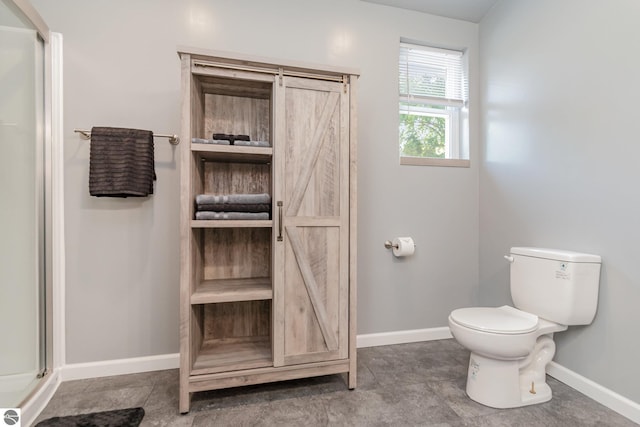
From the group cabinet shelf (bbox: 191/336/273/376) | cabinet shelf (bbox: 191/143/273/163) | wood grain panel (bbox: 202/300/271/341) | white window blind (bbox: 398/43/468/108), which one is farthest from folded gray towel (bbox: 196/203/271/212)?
white window blind (bbox: 398/43/468/108)

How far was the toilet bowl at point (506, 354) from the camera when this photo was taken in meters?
1.46

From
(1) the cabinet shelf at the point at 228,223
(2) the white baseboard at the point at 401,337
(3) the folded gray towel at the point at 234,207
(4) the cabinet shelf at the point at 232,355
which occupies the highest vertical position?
(3) the folded gray towel at the point at 234,207

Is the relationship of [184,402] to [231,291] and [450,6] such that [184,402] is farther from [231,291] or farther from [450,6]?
[450,6]

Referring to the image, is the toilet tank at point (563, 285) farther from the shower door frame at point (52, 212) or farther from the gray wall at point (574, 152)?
the shower door frame at point (52, 212)

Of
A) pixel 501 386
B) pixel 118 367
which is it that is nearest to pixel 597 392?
pixel 501 386

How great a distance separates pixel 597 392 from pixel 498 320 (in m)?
0.64

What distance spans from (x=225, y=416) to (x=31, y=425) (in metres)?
Answer: 0.89

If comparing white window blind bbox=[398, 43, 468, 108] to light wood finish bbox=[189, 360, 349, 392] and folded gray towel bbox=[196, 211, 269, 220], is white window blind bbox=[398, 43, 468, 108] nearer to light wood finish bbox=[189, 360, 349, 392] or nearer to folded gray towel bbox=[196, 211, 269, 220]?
folded gray towel bbox=[196, 211, 269, 220]

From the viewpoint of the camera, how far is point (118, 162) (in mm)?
1682

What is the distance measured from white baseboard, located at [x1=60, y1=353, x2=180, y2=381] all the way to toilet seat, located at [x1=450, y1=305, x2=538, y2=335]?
1738 mm

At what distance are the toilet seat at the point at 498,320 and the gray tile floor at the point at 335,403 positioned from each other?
42 centimetres

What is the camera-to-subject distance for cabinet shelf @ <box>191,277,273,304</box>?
154 centimetres

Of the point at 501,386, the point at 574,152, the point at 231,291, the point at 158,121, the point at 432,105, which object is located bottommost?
the point at 501,386
